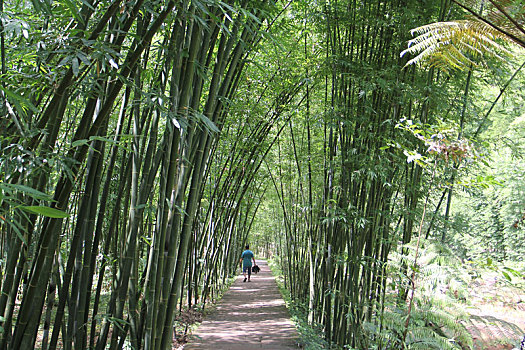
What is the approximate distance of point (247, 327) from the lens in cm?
527

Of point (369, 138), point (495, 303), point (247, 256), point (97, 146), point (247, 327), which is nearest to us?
point (97, 146)

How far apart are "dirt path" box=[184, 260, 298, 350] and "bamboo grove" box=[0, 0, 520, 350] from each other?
0.52 meters

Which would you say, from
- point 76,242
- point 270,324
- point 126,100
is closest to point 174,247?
point 76,242

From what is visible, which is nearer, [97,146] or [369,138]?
[97,146]

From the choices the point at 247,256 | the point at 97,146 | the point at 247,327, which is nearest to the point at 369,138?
the point at 97,146

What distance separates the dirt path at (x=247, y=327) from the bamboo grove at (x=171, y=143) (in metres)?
0.52

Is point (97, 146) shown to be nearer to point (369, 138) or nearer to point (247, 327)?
point (369, 138)

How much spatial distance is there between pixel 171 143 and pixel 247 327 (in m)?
4.03

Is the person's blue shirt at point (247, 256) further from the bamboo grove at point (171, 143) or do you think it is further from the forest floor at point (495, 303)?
the forest floor at point (495, 303)

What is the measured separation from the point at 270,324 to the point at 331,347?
5.49 ft

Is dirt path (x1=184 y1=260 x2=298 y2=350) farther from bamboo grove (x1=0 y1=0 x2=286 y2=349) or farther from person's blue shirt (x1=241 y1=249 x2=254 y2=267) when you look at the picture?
person's blue shirt (x1=241 y1=249 x2=254 y2=267)

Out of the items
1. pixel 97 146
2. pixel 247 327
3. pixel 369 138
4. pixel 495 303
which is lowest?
pixel 247 327

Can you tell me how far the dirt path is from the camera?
14.1 feet

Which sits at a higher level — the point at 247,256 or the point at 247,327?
the point at 247,256
